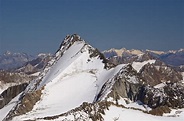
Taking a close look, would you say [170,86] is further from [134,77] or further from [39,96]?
[39,96]

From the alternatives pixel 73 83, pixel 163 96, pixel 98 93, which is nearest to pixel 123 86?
pixel 98 93

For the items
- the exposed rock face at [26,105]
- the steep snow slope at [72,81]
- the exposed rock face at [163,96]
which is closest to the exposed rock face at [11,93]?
the steep snow slope at [72,81]

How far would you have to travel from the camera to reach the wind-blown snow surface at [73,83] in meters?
93.1

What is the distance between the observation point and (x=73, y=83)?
110062mm

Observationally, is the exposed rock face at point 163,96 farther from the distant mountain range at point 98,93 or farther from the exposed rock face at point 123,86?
the exposed rock face at point 123,86

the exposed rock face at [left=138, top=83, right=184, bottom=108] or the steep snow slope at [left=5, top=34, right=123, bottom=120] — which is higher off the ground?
the steep snow slope at [left=5, top=34, right=123, bottom=120]

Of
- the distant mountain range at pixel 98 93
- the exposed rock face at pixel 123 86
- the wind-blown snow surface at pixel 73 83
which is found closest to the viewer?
the distant mountain range at pixel 98 93

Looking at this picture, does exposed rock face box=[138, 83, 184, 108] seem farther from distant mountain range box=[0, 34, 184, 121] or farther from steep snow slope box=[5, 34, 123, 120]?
steep snow slope box=[5, 34, 123, 120]

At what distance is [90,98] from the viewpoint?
9644 centimetres

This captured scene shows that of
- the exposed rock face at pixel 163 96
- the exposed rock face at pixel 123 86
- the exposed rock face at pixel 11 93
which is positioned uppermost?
the exposed rock face at pixel 11 93

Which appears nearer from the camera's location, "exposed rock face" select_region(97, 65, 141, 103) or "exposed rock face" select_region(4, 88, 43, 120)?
"exposed rock face" select_region(97, 65, 141, 103)

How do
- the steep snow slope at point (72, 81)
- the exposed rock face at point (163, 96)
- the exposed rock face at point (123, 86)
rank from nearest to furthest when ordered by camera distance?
the exposed rock face at point (163, 96)
the exposed rock face at point (123, 86)
the steep snow slope at point (72, 81)

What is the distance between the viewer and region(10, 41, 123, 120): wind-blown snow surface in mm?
93125

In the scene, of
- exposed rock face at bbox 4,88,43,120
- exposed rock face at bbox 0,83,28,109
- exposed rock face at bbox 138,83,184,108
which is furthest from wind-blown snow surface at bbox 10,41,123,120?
exposed rock face at bbox 0,83,28,109
